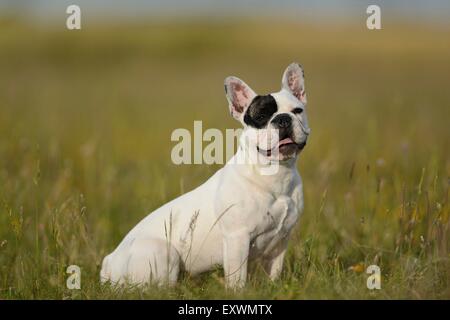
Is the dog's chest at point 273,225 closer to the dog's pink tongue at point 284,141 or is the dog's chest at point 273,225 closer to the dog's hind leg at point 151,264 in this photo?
the dog's pink tongue at point 284,141

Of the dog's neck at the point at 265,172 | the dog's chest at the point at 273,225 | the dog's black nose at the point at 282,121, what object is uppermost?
the dog's black nose at the point at 282,121

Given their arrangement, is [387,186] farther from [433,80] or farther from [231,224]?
[433,80]

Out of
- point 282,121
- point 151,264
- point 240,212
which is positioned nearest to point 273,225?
point 240,212

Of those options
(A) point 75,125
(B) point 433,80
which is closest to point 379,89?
(B) point 433,80

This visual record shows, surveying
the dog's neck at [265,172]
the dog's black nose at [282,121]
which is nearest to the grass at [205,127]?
the dog's neck at [265,172]

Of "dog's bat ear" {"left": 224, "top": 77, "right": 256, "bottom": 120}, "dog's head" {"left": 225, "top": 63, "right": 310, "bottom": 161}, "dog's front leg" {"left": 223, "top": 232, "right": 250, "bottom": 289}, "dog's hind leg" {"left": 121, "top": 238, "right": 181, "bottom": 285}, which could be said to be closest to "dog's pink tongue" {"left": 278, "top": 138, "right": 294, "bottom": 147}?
"dog's head" {"left": 225, "top": 63, "right": 310, "bottom": 161}

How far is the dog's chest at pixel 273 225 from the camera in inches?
220

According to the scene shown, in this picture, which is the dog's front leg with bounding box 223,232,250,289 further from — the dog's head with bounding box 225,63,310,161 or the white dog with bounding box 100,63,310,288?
the dog's head with bounding box 225,63,310,161

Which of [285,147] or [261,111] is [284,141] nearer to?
[285,147]

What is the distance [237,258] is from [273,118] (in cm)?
108

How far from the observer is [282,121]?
5.38m

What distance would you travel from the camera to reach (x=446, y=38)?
3119cm
